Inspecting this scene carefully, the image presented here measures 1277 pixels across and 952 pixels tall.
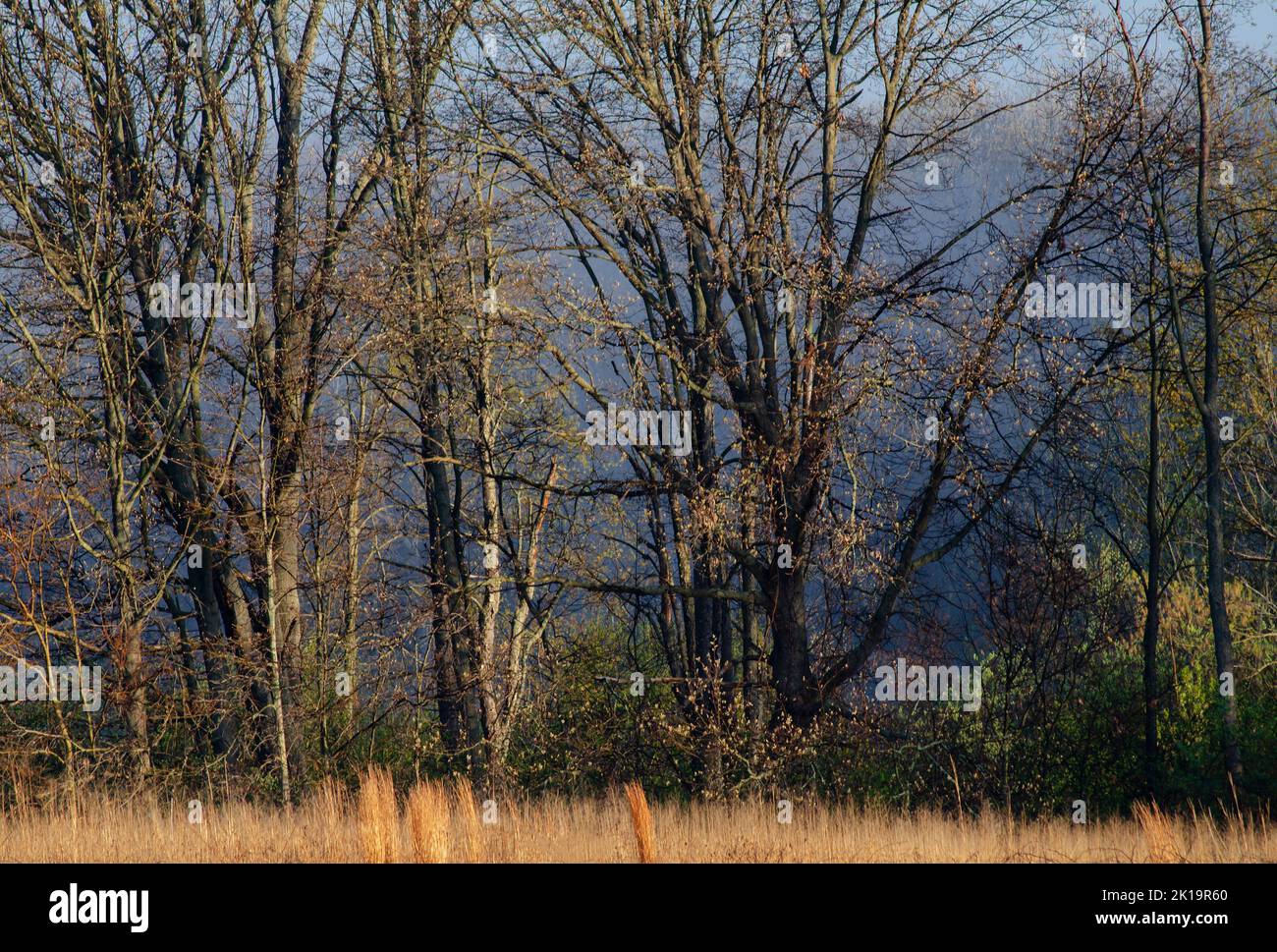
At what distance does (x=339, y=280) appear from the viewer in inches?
560

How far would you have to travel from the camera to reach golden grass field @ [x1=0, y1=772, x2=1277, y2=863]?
23.9 ft

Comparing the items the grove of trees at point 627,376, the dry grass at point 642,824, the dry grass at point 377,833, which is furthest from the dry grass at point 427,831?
the grove of trees at point 627,376

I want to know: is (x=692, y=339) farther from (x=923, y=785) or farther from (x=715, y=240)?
(x=923, y=785)

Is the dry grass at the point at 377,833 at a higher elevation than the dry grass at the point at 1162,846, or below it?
higher

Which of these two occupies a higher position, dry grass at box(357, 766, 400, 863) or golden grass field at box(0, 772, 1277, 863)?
dry grass at box(357, 766, 400, 863)

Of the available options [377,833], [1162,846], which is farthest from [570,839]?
[1162,846]

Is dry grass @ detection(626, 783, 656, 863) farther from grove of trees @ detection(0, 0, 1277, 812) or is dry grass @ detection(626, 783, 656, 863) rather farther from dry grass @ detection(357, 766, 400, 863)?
grove of trees @ detection(0, 0, 1277, 812)

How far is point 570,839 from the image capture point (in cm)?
848

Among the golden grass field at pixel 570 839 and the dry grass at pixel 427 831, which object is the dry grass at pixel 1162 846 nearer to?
the golden grass field at pixel 570 839

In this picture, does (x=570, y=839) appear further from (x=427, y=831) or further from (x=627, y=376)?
(x=627, y=376)

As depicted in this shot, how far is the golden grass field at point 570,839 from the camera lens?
23.9 feet

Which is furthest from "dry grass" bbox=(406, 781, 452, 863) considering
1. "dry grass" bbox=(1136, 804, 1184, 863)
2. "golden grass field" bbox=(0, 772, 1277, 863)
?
"dry grass" bbox=(1136, 804, 1184, 863)

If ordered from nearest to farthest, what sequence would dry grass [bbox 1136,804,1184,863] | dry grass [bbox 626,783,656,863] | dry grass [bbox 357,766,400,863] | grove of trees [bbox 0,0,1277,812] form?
dry grass [bbox 626,783,656,863] < dry grass [bbox 357,766,400,863] < dry grass [bbox 1136,804,1184,863] < grove of trees [bbox 0,0,1277,812]

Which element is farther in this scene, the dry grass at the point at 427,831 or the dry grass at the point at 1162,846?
the dry grass at the point at 1162,846
